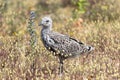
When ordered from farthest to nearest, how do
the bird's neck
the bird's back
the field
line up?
the bird's neck < the bird's back < the field

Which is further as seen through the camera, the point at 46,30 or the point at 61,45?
the point at 46,30

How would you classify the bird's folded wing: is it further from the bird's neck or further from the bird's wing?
the bird's neck

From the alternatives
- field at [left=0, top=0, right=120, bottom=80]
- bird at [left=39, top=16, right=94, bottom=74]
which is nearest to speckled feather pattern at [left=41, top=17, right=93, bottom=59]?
bird at [left=39, top=16, right=94, bottom=74]

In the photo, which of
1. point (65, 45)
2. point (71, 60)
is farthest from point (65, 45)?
point (71, 60)

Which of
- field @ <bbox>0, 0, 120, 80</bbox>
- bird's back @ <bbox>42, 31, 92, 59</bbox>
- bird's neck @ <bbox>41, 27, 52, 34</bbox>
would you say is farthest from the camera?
bird's neck @ <bbox>41, 27, 52, 34</bbox>

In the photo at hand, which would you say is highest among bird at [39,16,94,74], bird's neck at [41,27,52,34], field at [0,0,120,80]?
bird's neck at [41,27,52,34]

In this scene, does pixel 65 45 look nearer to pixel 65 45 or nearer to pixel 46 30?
pixel 65 45

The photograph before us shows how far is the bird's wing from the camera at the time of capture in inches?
292

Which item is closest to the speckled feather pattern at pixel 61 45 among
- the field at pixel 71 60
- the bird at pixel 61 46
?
the bird at pixel 61 46

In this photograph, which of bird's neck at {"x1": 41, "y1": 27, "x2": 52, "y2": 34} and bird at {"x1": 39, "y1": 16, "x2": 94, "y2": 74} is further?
bird's neck at {"x1": 41, "y1": 27, "x2": 52, "y2": 34}

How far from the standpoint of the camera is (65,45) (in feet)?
24.6

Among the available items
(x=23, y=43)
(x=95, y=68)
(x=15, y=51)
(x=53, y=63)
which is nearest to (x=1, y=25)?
(x=23, y=43)

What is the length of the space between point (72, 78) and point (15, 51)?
1.78 metres

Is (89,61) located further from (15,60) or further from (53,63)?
(15,60)
